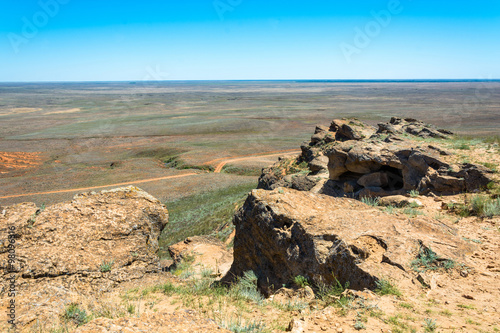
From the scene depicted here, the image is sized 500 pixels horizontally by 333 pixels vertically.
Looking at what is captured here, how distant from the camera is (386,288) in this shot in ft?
18.4

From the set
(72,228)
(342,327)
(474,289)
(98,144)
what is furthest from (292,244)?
(98,144)

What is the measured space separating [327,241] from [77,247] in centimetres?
629

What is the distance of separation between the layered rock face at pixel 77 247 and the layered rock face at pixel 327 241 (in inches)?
117

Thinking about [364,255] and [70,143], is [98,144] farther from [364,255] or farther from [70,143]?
[364,255]

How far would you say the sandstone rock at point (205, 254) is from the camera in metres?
11.9

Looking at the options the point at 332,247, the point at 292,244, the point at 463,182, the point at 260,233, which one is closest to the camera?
the point at 332,247

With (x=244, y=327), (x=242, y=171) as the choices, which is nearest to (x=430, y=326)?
(x=244, y=327)

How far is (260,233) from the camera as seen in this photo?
8.99m

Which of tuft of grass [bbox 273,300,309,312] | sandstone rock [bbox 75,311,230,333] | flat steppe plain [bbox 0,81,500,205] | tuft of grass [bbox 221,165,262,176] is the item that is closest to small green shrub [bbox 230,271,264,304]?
tuft of grass [bbox 273,300,309,312]

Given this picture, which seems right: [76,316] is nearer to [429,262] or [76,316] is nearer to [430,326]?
[430,326]

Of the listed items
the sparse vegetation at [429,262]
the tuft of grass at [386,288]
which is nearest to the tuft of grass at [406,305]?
the tuft of grass at [386,288]

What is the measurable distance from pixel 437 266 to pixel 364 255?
1.40m

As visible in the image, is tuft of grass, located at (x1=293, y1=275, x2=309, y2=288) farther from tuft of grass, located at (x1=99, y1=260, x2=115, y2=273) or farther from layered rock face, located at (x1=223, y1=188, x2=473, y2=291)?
tuft of grass, located at (x1=99, y1=260, x2=115, y2=273)

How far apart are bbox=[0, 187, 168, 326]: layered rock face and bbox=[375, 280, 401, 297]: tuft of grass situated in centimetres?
577
